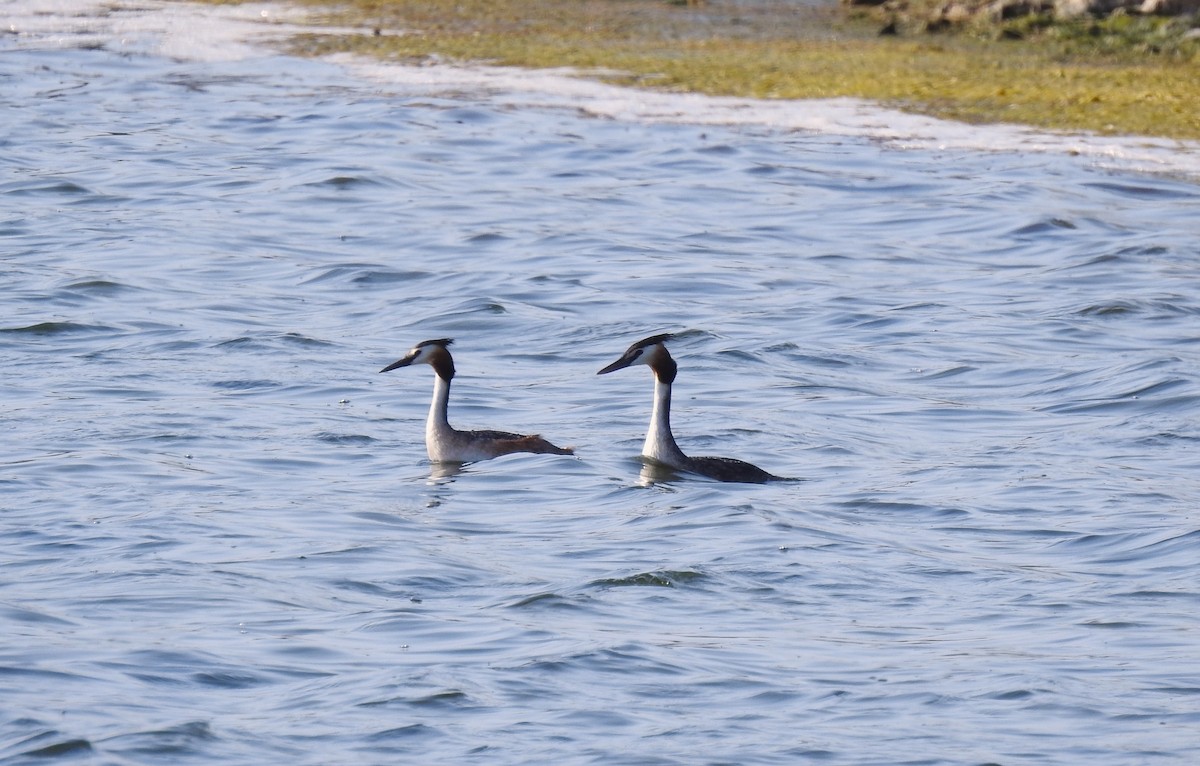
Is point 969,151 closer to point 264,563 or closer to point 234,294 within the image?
point 234,294

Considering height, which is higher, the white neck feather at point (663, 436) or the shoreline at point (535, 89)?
the shoreline at point (535, 89)

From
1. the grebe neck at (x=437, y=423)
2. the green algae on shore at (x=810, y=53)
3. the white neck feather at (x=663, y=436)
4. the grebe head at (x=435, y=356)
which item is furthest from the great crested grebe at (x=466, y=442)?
the green algae on shore at (x=810, y=53)

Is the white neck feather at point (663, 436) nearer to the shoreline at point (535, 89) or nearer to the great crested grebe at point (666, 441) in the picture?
the great crested grebe at point (666, 441)

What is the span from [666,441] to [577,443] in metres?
1.04

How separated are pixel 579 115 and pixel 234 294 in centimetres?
803

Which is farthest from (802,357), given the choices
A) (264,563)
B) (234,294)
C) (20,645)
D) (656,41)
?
(656,41)

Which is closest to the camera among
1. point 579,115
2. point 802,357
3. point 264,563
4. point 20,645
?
point 20,645

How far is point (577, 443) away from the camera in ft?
44.8

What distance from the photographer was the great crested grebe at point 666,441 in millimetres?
12508

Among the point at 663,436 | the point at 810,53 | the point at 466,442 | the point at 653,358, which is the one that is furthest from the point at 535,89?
the point at 663,436

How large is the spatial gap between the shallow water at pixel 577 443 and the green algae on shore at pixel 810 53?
4.79 feet

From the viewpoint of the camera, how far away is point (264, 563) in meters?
10.2

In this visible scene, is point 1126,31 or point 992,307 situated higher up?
point 1126,31

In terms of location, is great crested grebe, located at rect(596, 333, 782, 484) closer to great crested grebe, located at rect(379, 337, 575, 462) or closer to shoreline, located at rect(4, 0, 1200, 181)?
great crested grebe, located at rect(379, 337, 575, 462)
